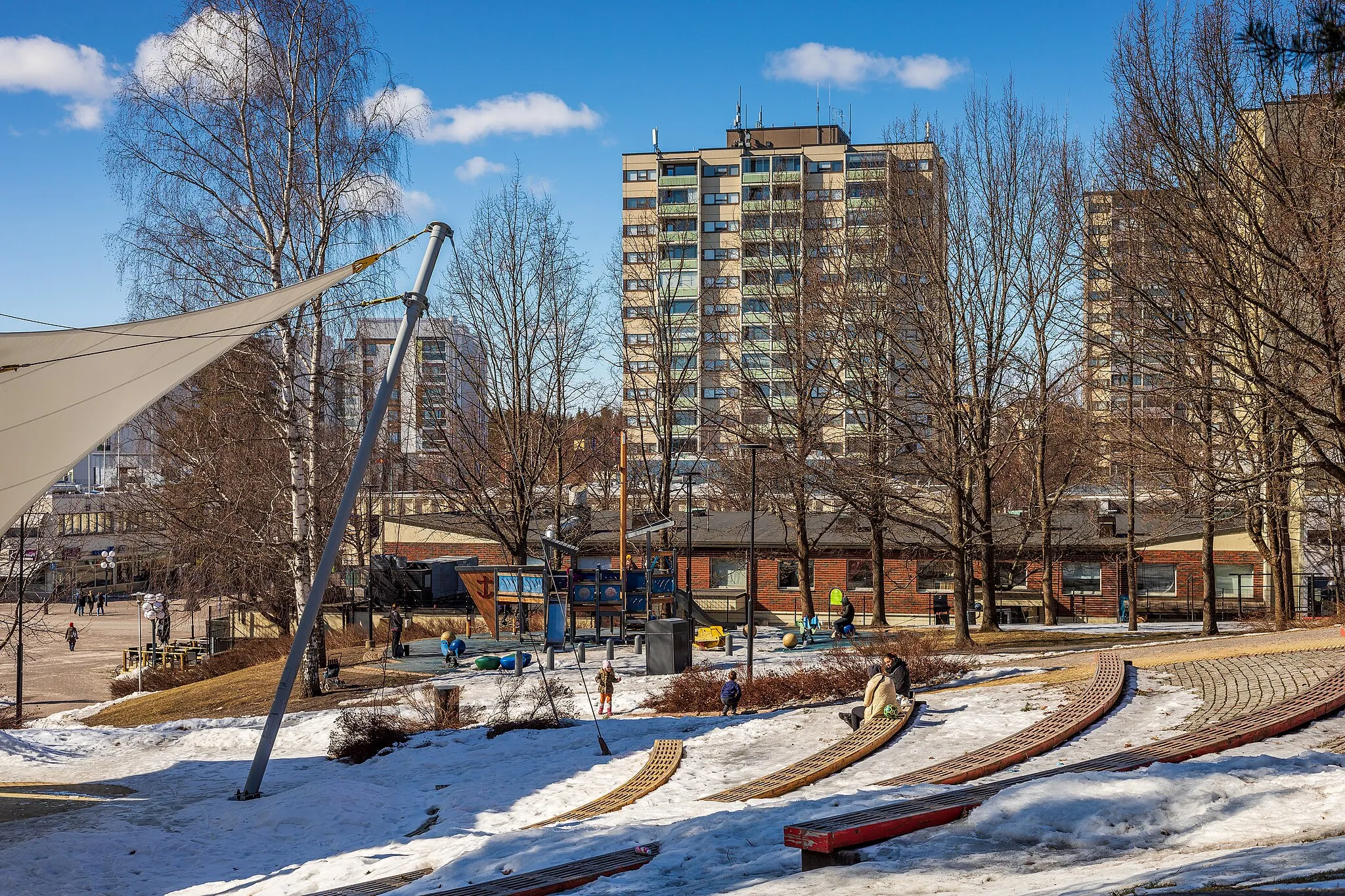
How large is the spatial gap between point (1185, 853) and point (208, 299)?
21290 millimetres

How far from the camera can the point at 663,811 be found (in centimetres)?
1184

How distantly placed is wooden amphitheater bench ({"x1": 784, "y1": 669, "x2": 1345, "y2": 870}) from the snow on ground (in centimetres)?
21

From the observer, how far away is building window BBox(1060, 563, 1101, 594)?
41.5 metres

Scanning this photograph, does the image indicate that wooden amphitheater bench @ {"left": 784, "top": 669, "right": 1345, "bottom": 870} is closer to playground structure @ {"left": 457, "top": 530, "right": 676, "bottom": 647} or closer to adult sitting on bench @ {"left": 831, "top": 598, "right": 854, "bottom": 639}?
adult sitting on bench @ {"left": 831, "top": 598, "right": 854, "bottom": 639}

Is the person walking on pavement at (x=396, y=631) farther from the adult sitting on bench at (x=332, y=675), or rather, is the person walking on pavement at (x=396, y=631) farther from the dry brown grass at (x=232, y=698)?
the adult sitting on bench at (x=332, y=675)

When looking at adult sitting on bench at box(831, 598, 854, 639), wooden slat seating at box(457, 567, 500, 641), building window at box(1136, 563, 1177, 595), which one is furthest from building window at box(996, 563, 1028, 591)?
wooden slat seating at box(457, 567, 500, 641)

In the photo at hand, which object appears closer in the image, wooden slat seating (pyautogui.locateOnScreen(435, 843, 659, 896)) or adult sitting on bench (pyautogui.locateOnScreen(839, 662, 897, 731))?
wooden slat seating (pyautogui.locateOnScreen(435, 843, 659, 896))

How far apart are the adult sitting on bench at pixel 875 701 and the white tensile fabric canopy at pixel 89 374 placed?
9.14 meters

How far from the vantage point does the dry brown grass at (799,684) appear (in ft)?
64.5

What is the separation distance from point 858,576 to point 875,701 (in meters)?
27.3

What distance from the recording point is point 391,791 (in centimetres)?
1485

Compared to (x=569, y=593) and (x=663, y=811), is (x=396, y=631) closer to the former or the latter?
(x=569, y=593)

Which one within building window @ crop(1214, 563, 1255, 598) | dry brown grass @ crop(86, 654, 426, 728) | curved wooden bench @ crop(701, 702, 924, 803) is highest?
building window @ crop(1214, 563, 1255, 598)

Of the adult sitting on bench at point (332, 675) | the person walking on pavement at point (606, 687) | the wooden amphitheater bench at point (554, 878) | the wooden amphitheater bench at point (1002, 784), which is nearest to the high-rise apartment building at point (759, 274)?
the adult sitting on bench at point (332, 675)
